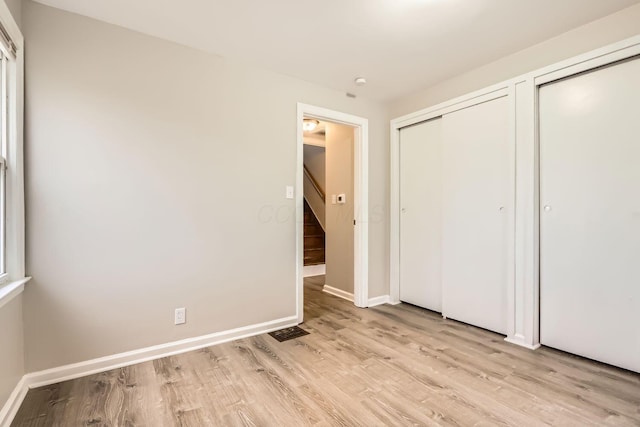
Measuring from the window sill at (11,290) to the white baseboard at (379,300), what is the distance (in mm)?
2948

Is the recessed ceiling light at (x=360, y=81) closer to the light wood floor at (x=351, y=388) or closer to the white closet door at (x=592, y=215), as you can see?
the white closet door at (x=592, y=215)

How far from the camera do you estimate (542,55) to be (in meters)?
2.38

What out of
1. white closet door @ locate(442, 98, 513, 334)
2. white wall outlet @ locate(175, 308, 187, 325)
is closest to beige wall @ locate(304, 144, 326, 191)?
white closet door @ locate(442, 98, 513, 334)

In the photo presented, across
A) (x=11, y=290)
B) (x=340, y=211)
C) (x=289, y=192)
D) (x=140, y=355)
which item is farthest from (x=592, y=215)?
(x=11, y=290)

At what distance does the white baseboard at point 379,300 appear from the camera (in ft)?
11.6

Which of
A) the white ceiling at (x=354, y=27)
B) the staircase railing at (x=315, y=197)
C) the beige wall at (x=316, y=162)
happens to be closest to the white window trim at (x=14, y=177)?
the white ceiling at (x=354, y=27)

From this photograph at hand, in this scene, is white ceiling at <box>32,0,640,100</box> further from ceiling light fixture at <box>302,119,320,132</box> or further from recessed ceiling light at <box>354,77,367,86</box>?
ceiling light fixture at <box>302,119,320,132</box>

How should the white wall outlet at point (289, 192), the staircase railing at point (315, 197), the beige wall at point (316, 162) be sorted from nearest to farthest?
the white wall outlet at point (289, 192)
the staircase railing at point (315, 197)
the beige wall at point (316, 162)

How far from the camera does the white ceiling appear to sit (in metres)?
1.94

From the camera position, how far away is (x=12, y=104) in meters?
1.77

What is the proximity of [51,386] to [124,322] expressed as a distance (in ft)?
1.61

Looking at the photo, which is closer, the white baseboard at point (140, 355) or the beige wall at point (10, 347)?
the beige wall at point (10, 347)

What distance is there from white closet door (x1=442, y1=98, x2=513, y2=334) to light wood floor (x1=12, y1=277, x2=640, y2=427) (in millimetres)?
401

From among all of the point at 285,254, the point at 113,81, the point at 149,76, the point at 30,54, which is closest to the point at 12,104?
the point at 30,54
